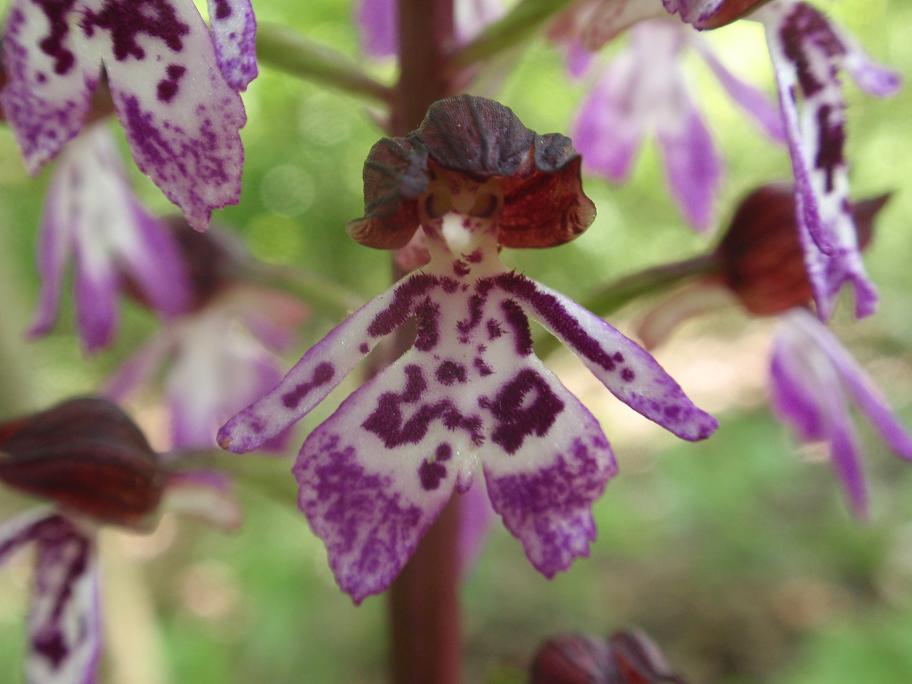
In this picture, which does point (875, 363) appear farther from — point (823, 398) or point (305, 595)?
point (823, 398)

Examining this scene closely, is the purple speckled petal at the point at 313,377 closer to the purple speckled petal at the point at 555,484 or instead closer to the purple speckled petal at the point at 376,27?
the purple speckled petal at the point at 555,484

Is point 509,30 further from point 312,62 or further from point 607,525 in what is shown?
point 607,525

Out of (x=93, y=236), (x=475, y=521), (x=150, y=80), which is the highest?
(x=150, y=80)

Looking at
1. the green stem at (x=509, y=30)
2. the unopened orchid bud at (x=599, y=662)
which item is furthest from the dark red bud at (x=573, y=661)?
the green stem at (x=509, y=30)

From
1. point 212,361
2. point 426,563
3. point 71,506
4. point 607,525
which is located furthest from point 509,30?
point 607,525

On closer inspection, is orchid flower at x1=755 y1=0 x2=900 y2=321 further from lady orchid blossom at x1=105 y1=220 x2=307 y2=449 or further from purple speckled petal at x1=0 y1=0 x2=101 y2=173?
lady orchid blossom at x1=105 y1=220 x2=307 y2=449

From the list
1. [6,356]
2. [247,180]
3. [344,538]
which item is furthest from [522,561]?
[344,538]
